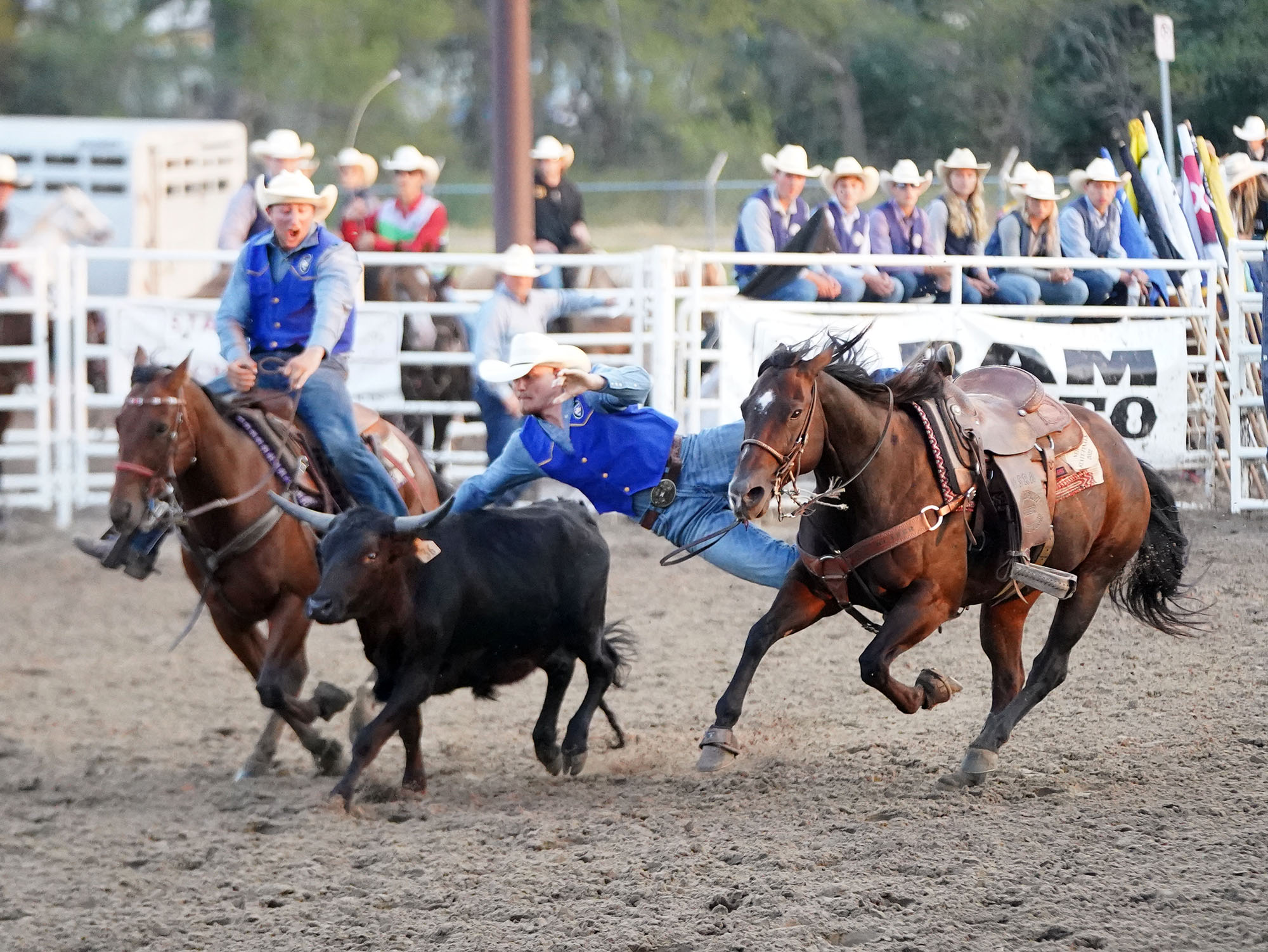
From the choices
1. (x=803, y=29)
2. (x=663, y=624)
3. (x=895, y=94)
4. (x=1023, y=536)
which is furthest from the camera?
(x=803, y=29)

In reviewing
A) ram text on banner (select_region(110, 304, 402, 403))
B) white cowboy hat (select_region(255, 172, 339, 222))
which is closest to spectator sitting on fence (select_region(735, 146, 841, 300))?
ram text on banner (select_region(110, 304, 402, 403))

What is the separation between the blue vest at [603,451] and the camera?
17.1ft

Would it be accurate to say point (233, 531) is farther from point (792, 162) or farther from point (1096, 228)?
point (1096, 228)

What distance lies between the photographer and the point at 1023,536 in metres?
4.94

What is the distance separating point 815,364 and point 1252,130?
20.0 ft

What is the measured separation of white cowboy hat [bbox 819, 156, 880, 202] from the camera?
377 inches

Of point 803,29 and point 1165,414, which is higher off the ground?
point 803,29

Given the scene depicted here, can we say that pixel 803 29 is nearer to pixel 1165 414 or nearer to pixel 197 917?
pixel 1165 414

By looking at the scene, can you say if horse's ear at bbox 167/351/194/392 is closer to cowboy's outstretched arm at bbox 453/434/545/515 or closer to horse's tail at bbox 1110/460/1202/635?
cowboy's outstretched arm at bbox 453/434/545/515

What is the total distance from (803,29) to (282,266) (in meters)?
11.8

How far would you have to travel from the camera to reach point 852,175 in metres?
9.63

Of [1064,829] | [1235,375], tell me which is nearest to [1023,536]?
[1064,829]

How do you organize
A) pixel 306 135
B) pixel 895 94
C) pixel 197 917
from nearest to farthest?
pixel 197 917, pixel 895 94, pixel 306 135

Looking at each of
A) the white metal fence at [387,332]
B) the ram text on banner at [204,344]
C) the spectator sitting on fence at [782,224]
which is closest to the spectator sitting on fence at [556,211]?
the white metal fence at [387,332]
